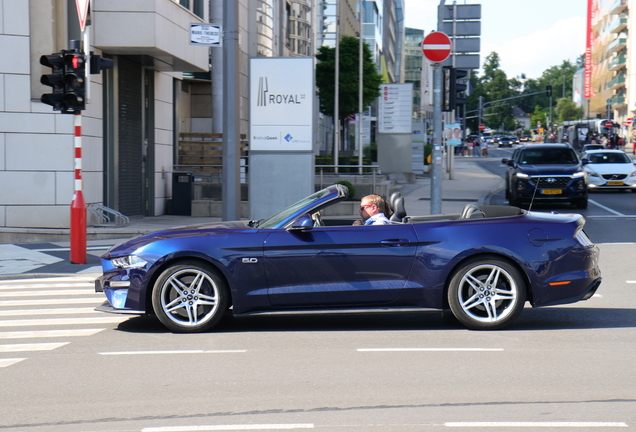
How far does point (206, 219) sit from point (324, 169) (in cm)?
724

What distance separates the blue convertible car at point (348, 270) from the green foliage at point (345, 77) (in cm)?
3310

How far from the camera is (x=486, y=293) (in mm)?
7465

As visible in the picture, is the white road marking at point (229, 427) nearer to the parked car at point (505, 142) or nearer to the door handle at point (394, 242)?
the door handle at point (394, 242)

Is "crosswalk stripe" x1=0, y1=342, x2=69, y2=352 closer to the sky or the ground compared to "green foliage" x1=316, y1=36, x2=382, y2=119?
closer to the ground

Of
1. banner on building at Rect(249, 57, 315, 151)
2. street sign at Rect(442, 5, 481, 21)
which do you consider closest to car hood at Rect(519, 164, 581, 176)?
street sign at Rect(442, 5, 481, 21)

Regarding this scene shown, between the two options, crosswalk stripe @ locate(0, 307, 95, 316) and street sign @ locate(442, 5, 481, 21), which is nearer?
crosswalk stripe @ locate(0, 307, 95, 316)

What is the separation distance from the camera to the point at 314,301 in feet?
24.3

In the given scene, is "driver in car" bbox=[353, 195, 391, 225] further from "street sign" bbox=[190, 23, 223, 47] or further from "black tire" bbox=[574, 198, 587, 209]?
"black tire" bbox=[574, 198, 587, 209]

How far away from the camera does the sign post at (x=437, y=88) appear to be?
1661cm

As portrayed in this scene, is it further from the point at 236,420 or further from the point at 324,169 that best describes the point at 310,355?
the point at 324,169

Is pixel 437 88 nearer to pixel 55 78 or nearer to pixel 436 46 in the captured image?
pixel 436 46

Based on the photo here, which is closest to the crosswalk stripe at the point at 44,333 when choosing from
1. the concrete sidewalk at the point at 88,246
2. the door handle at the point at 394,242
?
the door handle at the point at 394,242

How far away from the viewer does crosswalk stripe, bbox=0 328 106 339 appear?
7.65 metres

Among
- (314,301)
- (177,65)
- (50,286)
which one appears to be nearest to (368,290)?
(314,301)
